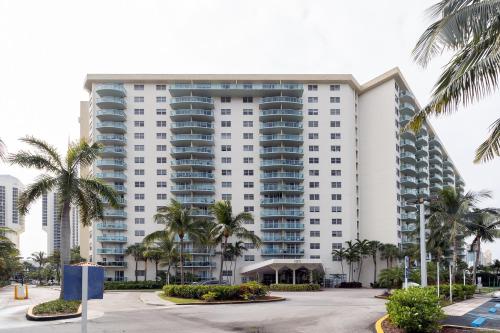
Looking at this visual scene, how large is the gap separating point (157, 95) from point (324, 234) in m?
37.9

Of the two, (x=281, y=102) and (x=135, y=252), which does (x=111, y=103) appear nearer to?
(x=135, y=252)

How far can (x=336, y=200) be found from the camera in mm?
90062

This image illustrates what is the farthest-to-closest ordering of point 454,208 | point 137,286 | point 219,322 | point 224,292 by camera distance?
1. point 137,286
2. point 454,208
3. point 224,292
4. point 219,322

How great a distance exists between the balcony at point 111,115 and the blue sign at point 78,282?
84.6 metres

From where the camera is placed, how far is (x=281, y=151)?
9038cm

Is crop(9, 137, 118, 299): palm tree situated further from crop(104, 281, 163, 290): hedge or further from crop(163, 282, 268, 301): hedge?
crop(104, 281, 163, 290): hedge

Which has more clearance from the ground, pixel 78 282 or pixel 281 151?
pixel 281 151

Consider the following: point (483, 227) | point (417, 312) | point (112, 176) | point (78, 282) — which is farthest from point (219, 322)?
point (112, 176)

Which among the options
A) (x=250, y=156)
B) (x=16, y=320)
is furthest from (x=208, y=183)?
(x=16, y=320)

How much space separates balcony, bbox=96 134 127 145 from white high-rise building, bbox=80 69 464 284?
183 millimetres

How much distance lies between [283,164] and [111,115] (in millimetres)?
30633

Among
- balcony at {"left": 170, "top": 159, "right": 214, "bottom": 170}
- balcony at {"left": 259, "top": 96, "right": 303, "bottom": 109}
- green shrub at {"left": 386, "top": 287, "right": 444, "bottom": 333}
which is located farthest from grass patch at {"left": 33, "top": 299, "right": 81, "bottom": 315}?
balcony at {"left": 259, "top": 96, "right": 303, "bottom": 109}

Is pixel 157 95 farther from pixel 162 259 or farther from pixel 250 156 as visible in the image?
pixel 162 259

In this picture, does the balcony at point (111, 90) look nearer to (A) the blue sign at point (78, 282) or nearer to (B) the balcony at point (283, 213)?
(B) the balcony at point (283, 213)
